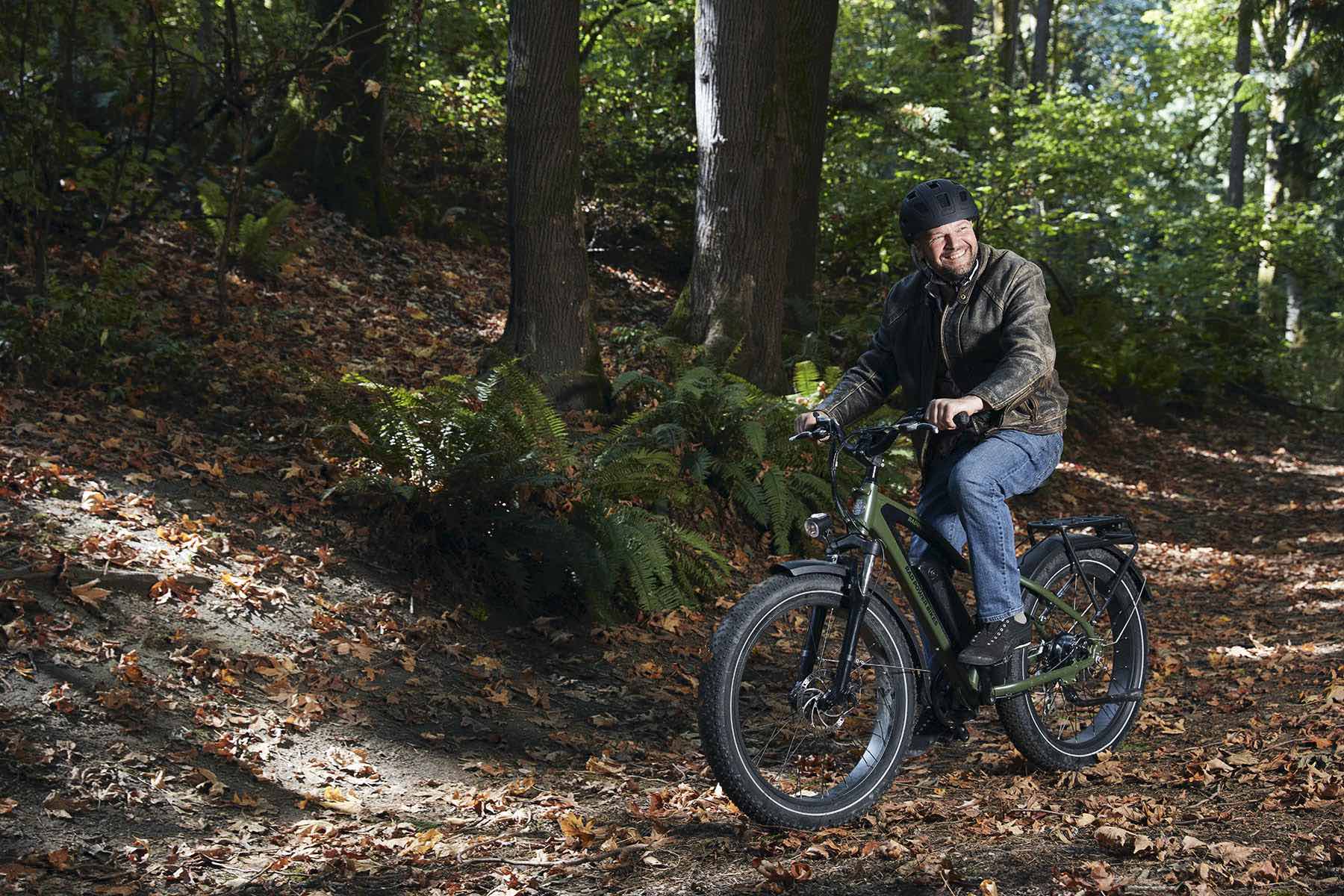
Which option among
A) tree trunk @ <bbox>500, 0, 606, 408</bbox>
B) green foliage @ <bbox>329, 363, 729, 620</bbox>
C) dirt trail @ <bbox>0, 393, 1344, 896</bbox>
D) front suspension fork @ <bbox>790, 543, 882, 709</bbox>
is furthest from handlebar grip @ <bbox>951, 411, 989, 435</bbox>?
tree trunk @ <bbox>500, 0, 606, 408</bbox>

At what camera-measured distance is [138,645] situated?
5.04 meters

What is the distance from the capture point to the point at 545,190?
862cm

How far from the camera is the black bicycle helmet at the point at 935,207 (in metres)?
4.29

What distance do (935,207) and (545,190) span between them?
4.84m

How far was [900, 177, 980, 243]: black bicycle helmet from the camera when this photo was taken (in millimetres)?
4285

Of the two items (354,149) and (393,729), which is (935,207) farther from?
(354,149)

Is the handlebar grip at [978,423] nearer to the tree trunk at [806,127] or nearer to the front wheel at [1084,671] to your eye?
the front wheel at [1084,671]

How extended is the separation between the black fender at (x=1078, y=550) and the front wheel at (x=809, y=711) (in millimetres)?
901

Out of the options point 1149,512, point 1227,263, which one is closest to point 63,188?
point 1149,512

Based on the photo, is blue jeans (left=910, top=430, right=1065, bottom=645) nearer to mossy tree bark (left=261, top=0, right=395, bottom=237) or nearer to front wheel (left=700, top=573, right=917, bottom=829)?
front wheel (left=700, top=573, right=917, bottom=829)

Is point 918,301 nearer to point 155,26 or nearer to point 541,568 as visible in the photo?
point 541,568

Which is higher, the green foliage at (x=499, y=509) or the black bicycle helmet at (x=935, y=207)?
the black bicycle helmet at (x=935, y=207)

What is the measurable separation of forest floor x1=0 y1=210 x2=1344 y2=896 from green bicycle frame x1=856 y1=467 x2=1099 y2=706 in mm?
431

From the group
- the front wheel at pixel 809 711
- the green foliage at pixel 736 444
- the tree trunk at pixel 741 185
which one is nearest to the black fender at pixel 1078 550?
the front wheel at pixel 809 711
